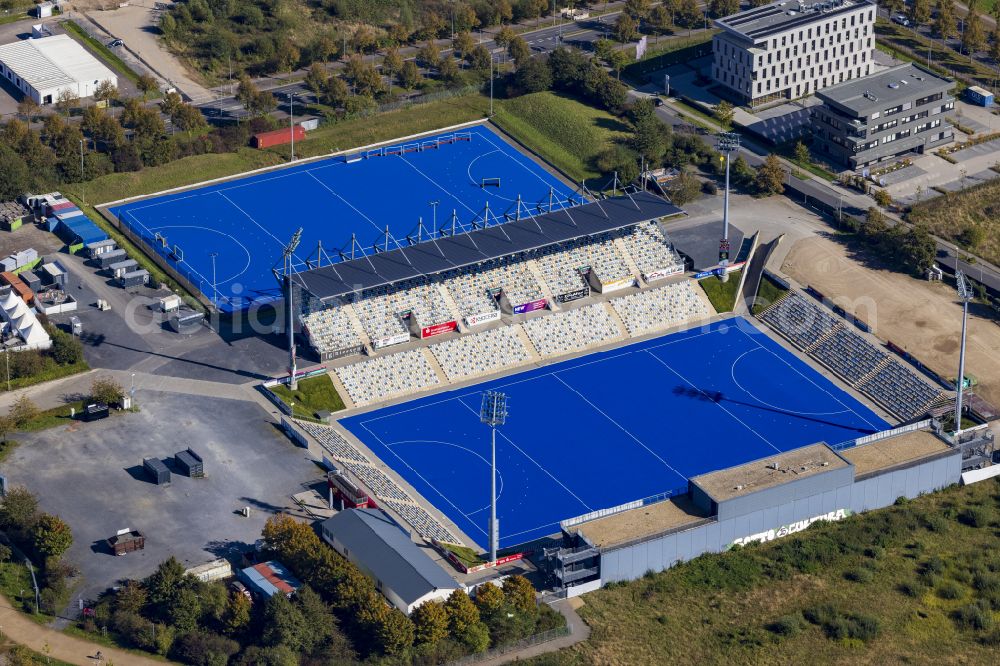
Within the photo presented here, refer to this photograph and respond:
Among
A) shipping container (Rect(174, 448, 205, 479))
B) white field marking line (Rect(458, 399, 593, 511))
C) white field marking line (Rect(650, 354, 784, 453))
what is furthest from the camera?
white field marking line (Rect(650, 354, 784, 453))

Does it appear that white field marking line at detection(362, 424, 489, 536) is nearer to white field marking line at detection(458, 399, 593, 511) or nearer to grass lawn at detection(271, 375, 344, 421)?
grass lawn at detection(271, 375, 344, 421)

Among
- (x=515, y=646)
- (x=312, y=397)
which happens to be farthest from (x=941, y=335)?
(x=515, y=646)

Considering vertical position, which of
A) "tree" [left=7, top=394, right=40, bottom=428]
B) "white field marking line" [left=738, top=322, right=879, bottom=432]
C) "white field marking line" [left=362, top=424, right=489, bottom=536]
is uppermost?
"tree" [left=7, top=394, right=40, bottom=428]

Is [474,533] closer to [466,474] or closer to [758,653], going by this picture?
[466,474]

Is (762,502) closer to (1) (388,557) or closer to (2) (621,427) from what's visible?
(2) (621,427)

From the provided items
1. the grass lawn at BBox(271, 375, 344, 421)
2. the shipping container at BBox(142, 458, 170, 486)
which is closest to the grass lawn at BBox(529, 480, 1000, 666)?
the grass lawn at BBox(271, 375, 344, 421)

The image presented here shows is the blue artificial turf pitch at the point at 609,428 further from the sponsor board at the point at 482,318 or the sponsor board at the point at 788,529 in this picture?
the sponsor board at the point at 482,318

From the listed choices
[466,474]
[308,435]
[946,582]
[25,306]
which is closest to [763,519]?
[946,582]
